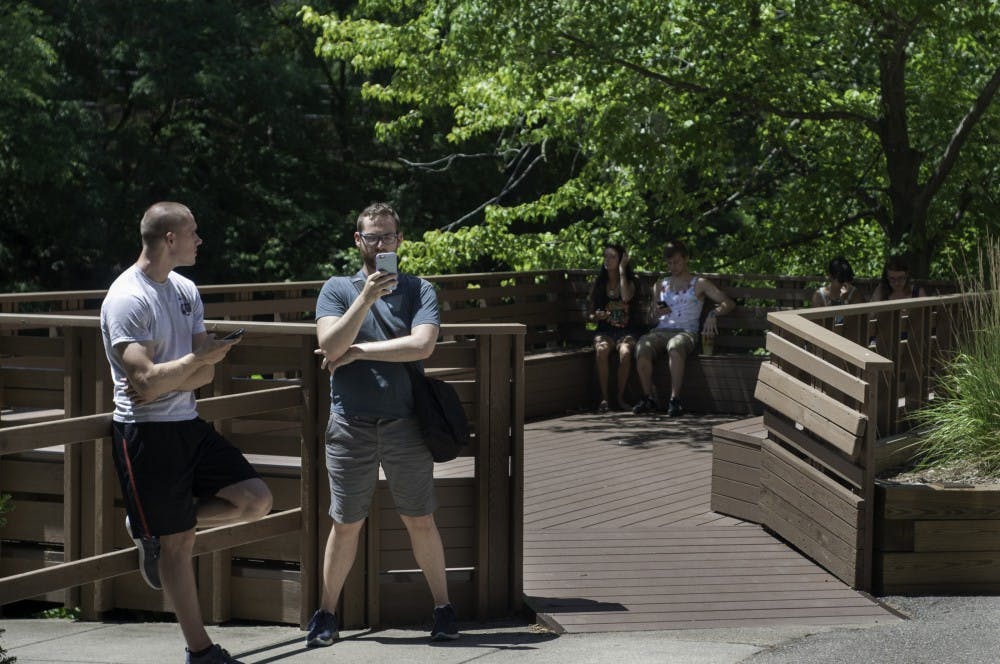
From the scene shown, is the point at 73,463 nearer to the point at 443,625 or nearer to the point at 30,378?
the point at 30,378

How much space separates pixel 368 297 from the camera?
16.7 feet

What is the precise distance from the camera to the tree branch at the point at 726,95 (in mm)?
11852

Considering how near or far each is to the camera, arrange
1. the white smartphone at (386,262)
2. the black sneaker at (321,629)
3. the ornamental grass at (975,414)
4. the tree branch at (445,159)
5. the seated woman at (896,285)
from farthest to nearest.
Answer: the tree branch at (445,159), the seated woman at (896,285), the ornamental grass at (975,414), the black sneaker at (321,629), the white smartphone at (386,262)

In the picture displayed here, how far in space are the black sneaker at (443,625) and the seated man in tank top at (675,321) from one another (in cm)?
602

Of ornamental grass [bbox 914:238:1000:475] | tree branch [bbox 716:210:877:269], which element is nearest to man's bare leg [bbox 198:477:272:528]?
ornamental grass [bbox 914:238:1000:475]

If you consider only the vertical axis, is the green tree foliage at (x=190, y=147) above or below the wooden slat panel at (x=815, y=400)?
above

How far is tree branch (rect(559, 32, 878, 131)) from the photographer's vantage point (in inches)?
467

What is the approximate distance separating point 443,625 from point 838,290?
249 inches

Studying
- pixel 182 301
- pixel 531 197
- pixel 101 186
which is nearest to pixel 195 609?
pixel 182 301

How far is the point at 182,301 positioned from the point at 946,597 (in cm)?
385

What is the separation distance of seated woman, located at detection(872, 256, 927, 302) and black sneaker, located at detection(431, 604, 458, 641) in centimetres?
592

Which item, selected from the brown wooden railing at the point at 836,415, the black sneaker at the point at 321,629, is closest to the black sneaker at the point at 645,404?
the brown wooden railing at the point at 836,415

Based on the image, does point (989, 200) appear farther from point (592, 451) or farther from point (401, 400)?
point (401, 400)

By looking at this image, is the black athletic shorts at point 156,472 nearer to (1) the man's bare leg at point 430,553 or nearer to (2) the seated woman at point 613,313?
(1) the man's bare leg at point 430,553
